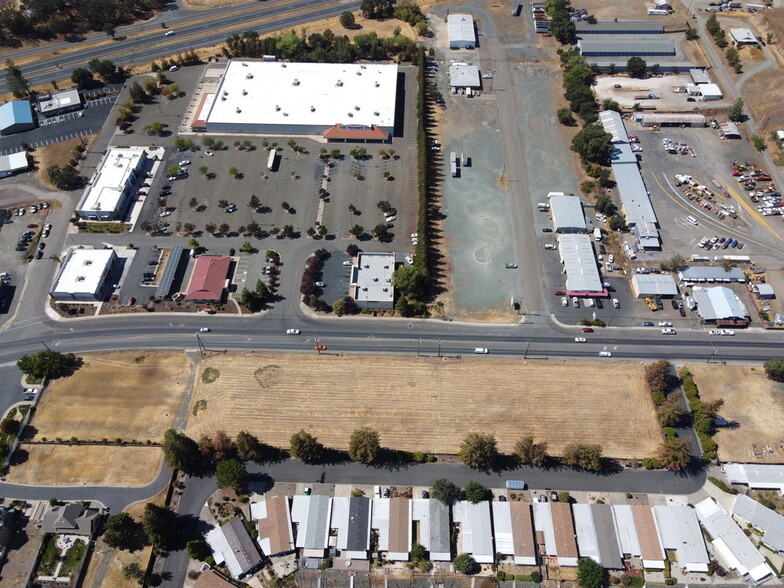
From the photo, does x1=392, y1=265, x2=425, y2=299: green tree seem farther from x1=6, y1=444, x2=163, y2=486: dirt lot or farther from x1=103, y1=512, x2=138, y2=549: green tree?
x1=103, y1=512, x2=138, y2=549: green tree

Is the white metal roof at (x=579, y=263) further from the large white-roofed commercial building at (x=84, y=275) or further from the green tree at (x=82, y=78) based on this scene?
the green tree at (x=82, y=78)

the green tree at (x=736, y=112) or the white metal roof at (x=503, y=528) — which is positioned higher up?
the green tree at (x=736, y=112)

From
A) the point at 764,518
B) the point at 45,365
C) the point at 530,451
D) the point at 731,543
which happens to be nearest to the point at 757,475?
the point at 764,518

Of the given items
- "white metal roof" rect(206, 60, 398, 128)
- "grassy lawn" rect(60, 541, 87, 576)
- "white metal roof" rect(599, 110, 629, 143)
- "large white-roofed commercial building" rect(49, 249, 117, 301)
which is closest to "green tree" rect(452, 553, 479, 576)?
"grassy lawn" rect(60, 541, 87, 576)

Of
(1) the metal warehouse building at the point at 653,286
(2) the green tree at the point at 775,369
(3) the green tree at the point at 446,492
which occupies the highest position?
(1) the metal warehouse building at the point at 653,286

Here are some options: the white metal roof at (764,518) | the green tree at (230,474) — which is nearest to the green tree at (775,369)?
the white metal roof at (764,518)
